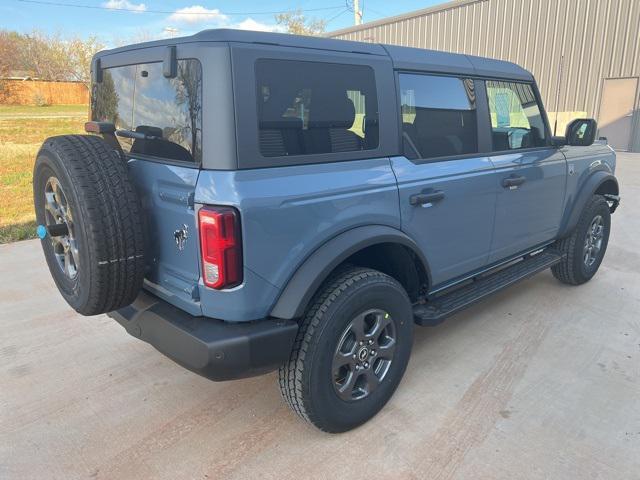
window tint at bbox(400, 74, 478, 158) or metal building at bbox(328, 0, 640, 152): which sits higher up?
metal building at bbox(328, 0, 640, 152)

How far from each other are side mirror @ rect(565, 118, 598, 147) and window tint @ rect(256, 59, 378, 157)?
82.5 inches

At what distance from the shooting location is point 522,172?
11.5ft

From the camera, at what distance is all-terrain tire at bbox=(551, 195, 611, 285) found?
4.32m

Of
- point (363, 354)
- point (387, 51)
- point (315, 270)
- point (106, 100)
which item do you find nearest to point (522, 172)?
point (387, 51)

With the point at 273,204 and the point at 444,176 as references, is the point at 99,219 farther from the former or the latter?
the point at 444,176

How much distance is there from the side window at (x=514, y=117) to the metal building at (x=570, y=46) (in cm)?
1196

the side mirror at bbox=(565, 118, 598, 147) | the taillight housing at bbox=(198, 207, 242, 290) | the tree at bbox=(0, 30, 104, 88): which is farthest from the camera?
the tree at bbox=(0, 30, 104, 88)

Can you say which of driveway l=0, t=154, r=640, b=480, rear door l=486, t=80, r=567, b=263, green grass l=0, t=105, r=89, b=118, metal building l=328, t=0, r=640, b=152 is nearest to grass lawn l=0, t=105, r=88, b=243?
driveway l=0, t=154, r=640, b=480

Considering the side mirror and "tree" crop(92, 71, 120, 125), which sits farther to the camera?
the side mirror

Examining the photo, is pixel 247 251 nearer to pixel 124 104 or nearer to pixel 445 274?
pixel 124 104

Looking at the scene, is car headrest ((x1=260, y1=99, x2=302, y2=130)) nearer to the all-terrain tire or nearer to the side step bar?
the side step bar

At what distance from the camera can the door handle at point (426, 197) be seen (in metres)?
2.69

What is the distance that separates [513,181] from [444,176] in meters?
0.81

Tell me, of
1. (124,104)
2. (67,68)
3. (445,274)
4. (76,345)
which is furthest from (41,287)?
(67,68)
